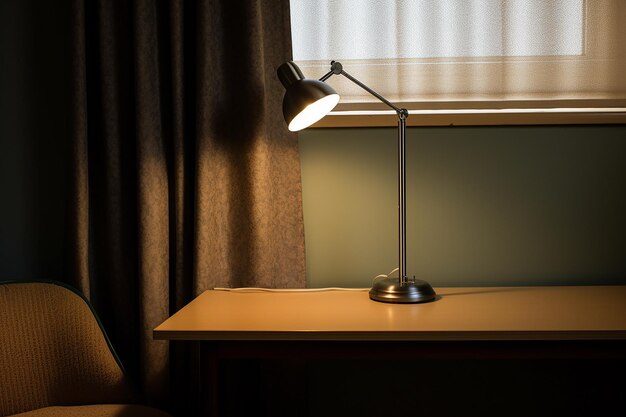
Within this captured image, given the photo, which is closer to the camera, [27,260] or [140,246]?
[140,246]

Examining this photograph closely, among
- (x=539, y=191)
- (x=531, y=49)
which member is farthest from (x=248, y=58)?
(x=539, y=191)

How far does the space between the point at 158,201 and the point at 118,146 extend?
0.19 meters

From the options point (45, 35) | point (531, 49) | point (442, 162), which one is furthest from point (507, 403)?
point (45, 35)

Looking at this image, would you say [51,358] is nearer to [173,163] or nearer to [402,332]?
[173,163]

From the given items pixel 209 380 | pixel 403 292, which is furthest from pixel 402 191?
pixel 209 380

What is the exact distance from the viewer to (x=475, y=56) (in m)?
1.73

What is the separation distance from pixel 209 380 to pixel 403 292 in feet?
1.62

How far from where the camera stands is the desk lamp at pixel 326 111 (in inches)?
53.4

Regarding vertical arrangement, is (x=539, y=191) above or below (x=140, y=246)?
above

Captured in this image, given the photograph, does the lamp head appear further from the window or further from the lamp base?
the lamp base

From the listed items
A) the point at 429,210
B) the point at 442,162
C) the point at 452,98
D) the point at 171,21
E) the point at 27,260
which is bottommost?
the point at 27,260

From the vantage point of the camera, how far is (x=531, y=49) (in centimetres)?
172

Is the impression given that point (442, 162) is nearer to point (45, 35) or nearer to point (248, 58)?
point (248, 58)

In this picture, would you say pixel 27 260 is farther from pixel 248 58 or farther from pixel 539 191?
pixel 539 191
